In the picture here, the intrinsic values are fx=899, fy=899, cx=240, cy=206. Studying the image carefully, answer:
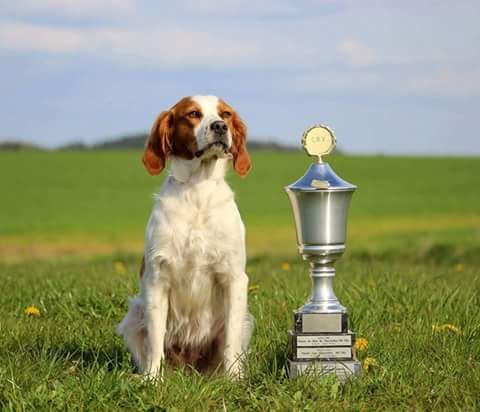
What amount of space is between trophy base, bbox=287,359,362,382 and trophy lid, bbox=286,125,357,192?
0.99 meters

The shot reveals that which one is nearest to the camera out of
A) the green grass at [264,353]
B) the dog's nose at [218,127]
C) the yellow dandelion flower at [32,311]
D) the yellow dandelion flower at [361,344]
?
the green grass at [264,353]

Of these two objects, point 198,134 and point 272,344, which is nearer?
point 198,134

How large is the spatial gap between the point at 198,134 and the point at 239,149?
391mm

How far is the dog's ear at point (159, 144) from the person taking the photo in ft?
17.9

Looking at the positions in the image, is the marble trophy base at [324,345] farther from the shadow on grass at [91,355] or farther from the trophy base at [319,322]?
the shadow on grass at [91,355]

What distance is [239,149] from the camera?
5.58 meters

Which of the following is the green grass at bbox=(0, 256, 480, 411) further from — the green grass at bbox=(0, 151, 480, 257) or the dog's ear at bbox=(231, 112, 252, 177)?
the green grass at bbox=(0, 151, 480, 257)

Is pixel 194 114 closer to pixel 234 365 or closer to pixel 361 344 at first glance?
pixel 234 365

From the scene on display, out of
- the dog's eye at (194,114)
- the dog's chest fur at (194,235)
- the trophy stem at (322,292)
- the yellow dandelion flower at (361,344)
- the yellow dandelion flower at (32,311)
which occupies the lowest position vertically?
the yellow dandelion flower at (32,311)

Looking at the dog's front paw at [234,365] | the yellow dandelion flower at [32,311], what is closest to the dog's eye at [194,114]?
the dog's front paw at [234,365]

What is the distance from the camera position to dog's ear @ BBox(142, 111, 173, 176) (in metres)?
5.45

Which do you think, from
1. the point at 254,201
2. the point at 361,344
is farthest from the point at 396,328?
the point at 254,201

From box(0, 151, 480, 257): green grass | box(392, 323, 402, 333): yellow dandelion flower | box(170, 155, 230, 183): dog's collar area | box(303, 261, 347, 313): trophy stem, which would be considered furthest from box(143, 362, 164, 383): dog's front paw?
box(0, 151, 480, 257): green grass

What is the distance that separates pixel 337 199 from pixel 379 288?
Result: 2809 millimetres
